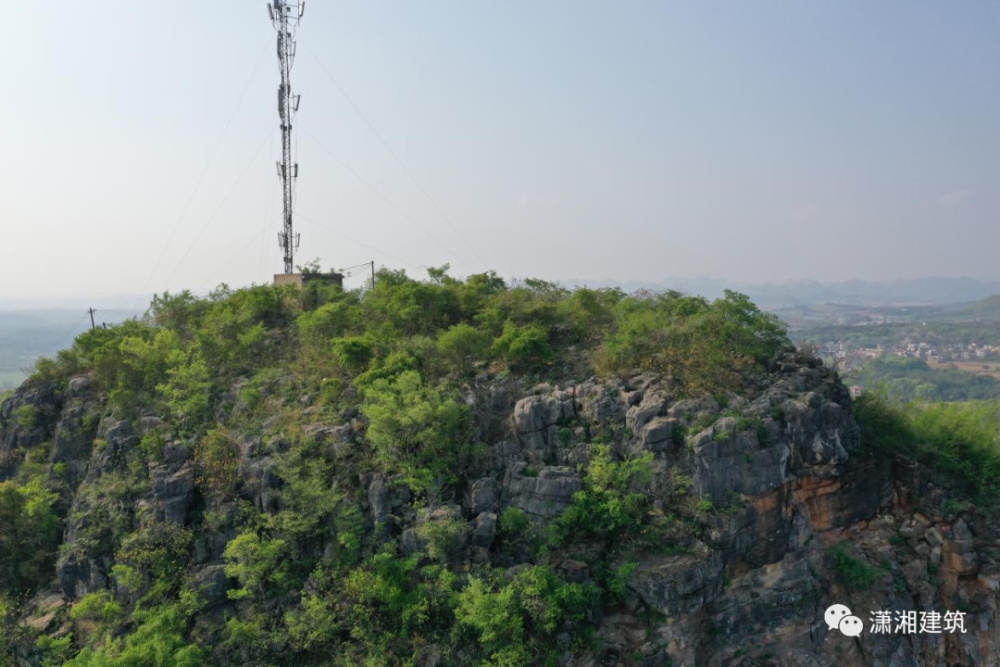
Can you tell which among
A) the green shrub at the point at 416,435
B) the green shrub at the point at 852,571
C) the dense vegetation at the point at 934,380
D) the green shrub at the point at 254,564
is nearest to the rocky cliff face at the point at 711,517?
the green shrub at the point at 852,571

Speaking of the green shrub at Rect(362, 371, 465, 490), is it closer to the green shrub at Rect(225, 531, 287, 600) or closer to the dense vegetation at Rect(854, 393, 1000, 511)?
the green shrub at Rect(225, 531, 287, 600)

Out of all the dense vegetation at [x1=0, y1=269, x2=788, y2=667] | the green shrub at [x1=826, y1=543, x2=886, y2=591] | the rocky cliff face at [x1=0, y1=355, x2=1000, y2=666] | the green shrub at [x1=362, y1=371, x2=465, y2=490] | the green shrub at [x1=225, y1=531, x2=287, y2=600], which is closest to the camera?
the dense vegetation at [x1=0, y1=269, x2=788, y2=667]

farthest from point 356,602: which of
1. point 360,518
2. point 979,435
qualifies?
point 979,435

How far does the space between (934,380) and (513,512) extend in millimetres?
105267

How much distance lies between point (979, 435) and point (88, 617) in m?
28.7

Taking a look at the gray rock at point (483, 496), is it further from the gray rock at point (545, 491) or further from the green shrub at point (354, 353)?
the green shrub at point (354, 353)

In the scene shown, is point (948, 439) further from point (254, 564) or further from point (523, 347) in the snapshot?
point (254, 564)

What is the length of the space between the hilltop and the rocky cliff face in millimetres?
73

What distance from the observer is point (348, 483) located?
16.3 m

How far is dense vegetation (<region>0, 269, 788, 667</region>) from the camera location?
13898 mm

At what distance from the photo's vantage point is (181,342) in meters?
23.4

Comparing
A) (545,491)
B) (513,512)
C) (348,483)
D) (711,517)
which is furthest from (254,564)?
(711,517)

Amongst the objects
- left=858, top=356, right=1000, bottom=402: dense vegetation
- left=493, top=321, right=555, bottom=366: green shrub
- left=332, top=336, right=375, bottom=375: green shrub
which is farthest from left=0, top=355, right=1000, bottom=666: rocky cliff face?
left=858, top=356, right=1000, bottom=402: dense vegetation

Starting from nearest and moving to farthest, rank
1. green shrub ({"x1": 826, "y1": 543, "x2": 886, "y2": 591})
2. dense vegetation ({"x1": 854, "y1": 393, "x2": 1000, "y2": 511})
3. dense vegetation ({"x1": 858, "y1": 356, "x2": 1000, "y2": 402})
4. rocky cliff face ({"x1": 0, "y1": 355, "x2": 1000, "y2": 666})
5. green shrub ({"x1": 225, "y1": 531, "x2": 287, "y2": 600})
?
rocky cliff face ({"x1": 0, "y1": 355, "x2": 1000, "y2": 666}) < green shrub ({"x1": 225, "y1": 531, "x2": 287, "y2": 600}) < green shrub ({"x1": 826, "y1": 543, "x2": 886, "y2": 591}) < dense vegetation ({"x1": 854, "y1": 393, "x2": 1000, "y2": 511}) < dense vegetation ({"x1": 858, "y1": 356, "x2": 1000, "y2": 402})
